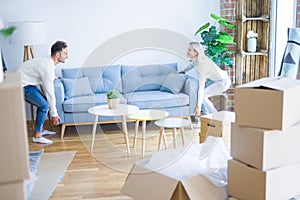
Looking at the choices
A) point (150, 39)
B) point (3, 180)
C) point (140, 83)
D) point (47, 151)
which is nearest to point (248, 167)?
point (3, 180)

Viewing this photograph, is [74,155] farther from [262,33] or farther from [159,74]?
[262,33]

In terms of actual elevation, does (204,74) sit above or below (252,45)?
below

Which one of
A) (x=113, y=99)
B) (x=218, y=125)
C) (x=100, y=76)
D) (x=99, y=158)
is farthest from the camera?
(x=100, y=76)

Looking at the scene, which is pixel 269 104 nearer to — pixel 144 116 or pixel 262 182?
pixel 262 182

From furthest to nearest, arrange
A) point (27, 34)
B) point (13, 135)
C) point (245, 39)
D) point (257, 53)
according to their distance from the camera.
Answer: point (245, 39) → point (257, 53) → point (27, 34) → point (13, 135)

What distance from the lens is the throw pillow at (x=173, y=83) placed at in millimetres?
5230

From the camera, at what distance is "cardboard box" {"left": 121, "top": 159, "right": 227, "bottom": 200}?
227 centimetres

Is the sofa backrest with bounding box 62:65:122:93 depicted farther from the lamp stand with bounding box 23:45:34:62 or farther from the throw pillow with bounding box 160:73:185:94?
the throw pillow with bounding box 160:73:185:94

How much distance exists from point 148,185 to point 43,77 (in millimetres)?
2427

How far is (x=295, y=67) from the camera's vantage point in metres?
3.40

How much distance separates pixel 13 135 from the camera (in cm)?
123

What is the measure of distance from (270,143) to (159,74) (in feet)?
11.6

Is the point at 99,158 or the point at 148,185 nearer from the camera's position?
the point at 148,185

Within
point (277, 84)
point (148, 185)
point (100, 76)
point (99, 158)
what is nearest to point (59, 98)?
point (100, 76)
